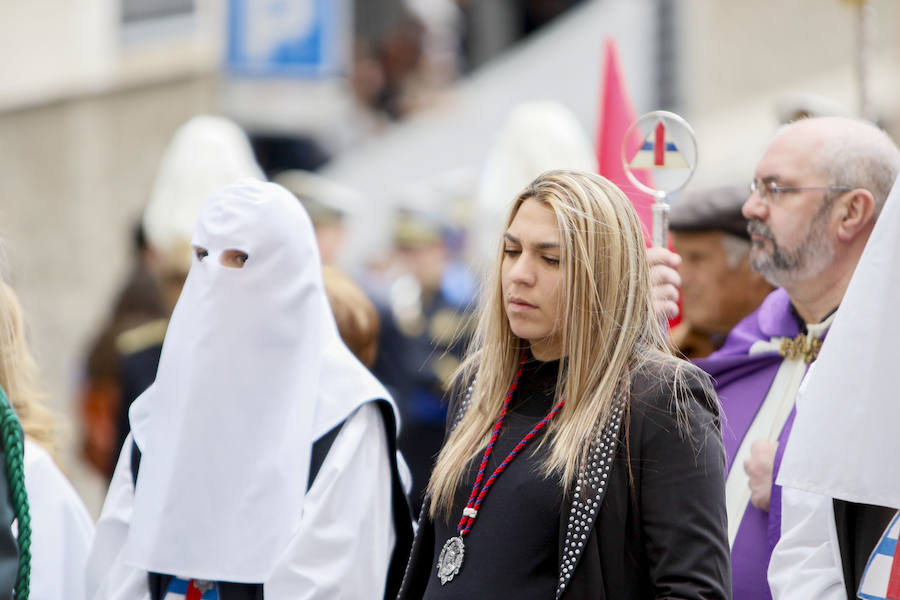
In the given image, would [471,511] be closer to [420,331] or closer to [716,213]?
[716,213]

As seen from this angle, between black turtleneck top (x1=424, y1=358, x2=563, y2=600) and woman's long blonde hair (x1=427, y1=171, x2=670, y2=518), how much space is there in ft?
0.13

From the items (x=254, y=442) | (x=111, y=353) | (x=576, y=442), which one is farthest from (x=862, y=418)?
(x=111, y=353)

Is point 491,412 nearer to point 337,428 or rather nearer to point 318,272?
point 337,428

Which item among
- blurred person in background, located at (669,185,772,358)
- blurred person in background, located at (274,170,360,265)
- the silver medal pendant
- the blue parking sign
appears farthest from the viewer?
the blue parking sign

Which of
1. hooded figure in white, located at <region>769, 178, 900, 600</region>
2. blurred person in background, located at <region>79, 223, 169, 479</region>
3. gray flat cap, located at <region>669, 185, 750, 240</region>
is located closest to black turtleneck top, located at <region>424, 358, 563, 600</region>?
hooded figure in white, located at <region>769, 178, 900, 600</region>

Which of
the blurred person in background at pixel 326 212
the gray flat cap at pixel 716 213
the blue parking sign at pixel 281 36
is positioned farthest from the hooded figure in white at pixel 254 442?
the blue parking sign at pixel 281 36

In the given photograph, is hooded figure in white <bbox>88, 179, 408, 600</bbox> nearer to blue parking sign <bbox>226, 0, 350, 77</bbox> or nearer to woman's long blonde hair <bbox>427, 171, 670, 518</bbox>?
woman's long blonde hair <bbox>427, 171, 670, 518</bbox>

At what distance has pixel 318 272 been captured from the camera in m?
3.92

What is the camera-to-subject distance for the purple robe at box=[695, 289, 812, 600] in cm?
362

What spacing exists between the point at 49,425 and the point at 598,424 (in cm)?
189

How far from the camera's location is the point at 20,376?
13.4 ft

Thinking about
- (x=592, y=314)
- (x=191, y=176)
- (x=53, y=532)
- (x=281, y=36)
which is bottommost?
(x=53, y=532)

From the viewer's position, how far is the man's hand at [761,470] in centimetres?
362

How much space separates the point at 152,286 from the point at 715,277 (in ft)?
10.9
